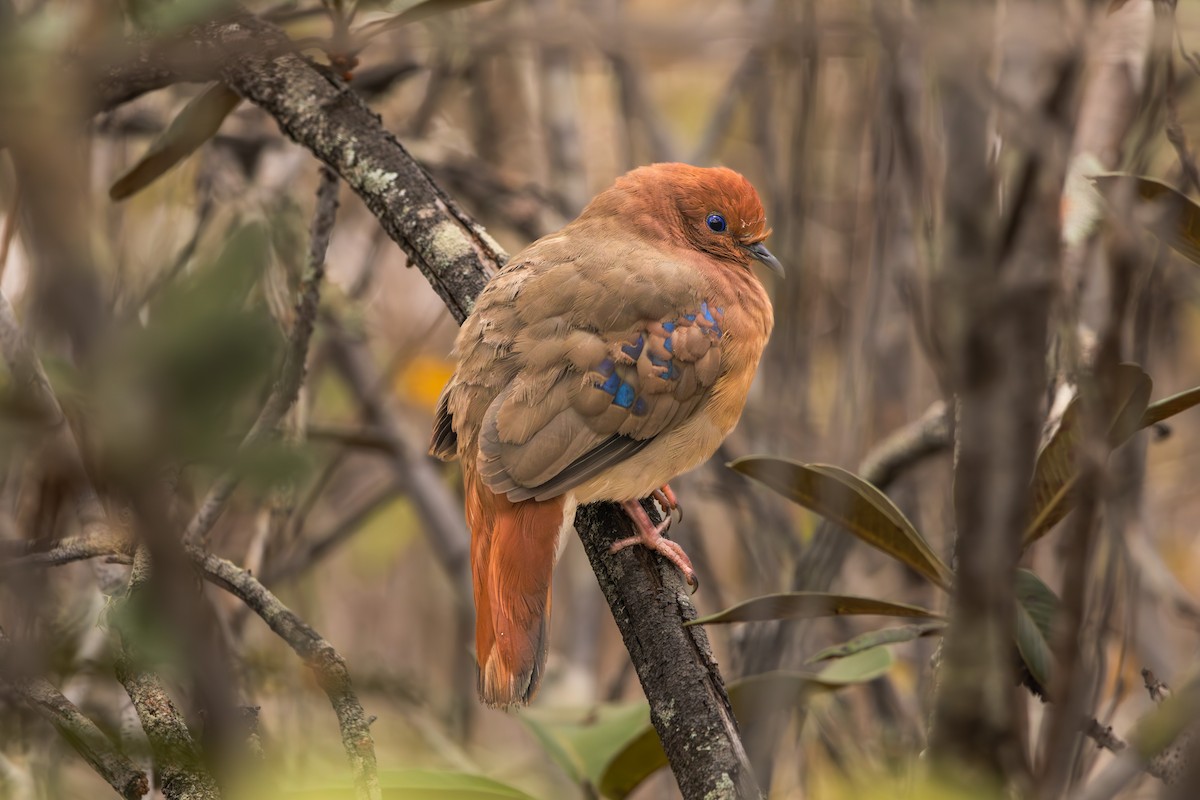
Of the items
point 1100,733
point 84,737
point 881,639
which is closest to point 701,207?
point 881,639

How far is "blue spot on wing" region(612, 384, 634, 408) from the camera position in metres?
2.80

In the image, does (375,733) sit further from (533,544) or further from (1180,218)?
(1180,218)

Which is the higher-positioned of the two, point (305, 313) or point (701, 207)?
point (305, 313)

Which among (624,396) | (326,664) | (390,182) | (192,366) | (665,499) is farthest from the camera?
(665,499)

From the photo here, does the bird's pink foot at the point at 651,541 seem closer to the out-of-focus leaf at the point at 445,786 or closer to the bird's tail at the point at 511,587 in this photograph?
the bird's tail at the point at 511,587

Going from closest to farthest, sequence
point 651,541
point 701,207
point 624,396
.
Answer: point 651,541
point 624,396
point 701,207

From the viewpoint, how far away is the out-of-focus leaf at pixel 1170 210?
1.88 meters

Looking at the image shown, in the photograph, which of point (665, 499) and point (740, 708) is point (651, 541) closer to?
point (740, 708)

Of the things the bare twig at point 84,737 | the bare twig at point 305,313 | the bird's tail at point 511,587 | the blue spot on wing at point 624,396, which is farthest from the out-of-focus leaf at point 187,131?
the bare twig at point 84,737

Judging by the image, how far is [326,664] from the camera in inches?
63.7

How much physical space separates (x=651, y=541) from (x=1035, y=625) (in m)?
0.74

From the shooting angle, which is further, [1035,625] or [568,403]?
[568,403]

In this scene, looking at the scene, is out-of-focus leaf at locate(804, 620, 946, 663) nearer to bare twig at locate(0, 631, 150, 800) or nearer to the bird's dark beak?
bare twig at locate(0, 631, 150, 800)

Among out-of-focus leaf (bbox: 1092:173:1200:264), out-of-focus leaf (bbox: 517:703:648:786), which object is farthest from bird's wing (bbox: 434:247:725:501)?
out-of-focus leaf (bbox: 1092:173:1200:264)
